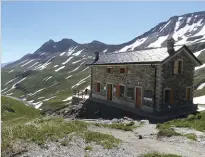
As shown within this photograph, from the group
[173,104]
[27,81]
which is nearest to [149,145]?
[173,104]

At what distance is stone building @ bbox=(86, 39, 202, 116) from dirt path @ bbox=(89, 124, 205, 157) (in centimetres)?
1125

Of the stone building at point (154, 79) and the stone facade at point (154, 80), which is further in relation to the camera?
the stone building at point (154, 79)

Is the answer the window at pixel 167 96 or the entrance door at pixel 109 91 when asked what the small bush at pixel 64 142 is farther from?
the entrance door at pixel 109 91

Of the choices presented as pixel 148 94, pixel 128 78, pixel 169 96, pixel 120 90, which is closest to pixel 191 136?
pixel 148 94

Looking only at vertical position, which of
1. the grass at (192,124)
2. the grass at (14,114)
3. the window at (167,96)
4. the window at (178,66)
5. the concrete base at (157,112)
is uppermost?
the window at (178,66)

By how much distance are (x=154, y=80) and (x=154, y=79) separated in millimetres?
116

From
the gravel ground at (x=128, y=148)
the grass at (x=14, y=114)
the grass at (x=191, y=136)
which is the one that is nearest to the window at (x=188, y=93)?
the grass at (x=191, y=136)

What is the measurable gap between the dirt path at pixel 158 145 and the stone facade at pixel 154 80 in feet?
35.6

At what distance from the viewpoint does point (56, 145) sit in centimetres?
1272

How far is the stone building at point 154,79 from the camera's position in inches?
1115

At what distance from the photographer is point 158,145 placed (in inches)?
559

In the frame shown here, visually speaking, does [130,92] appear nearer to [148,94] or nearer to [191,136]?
[148,94]

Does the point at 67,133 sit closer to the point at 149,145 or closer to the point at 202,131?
the point at 149,145

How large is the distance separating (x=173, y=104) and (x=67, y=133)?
18.4m
